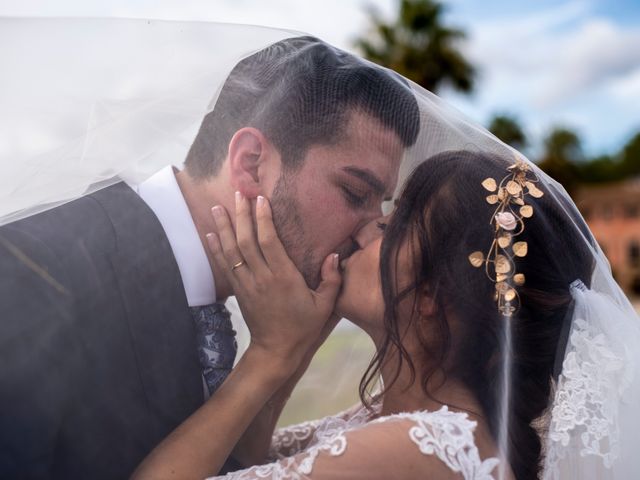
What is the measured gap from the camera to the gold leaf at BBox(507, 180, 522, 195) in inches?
101

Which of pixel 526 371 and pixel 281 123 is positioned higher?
pixel 281 123

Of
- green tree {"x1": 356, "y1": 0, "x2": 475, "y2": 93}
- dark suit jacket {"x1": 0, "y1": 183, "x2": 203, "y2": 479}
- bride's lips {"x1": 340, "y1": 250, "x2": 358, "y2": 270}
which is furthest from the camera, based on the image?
green tree {"x1": 356, "y1": 0, "x2": 475, "y2": 93}

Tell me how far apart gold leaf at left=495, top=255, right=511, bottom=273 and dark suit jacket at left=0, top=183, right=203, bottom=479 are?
3.56ft

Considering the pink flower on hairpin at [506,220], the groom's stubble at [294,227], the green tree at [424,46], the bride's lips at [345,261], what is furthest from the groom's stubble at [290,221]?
the green tree at [424,46]

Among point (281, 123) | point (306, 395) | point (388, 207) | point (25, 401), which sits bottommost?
point (306, 395)

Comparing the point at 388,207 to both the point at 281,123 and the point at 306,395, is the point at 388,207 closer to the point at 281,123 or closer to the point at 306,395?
the point at 281,123

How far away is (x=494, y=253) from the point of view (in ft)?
8.36

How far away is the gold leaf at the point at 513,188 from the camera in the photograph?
256 cm

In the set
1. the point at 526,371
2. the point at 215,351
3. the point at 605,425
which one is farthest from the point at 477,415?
the point at 215,351

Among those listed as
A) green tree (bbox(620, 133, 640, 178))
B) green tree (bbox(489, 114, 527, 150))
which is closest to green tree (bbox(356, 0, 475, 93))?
green tree (bbox(489, 114, 527, 150))

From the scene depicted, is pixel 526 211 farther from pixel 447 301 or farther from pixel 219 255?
pixel 219 255

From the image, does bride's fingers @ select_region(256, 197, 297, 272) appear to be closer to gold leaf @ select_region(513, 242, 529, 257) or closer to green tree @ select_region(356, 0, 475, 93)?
gold leaf @ select_region(513, 242, 529, 257)

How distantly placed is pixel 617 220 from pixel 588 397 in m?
54.6

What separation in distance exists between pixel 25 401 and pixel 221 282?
0.82m
